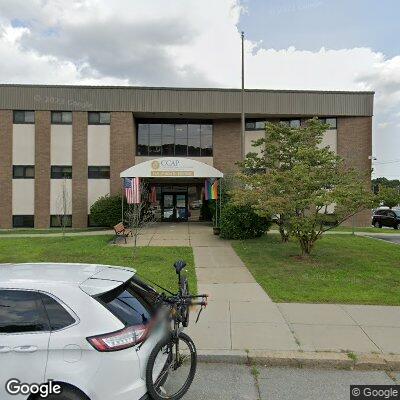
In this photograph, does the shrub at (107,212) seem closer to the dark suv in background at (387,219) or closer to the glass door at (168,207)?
the glass door at (168,207)

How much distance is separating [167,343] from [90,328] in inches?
34.4

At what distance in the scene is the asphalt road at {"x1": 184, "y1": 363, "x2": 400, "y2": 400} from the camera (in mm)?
3914

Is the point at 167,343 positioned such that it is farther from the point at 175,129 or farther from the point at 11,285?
the point at 175,129

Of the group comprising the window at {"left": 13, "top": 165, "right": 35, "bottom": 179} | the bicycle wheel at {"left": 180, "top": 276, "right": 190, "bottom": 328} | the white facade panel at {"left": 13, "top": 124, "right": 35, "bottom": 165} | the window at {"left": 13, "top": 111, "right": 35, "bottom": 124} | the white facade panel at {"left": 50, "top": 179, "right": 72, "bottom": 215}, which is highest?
the window at {"left": 13, "top": 111, "right": 35, "bottom": 124}

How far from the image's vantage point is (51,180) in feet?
80.4

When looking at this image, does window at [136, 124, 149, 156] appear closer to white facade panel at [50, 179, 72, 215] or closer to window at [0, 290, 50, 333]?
white facade panel at [50, 179, 72, 215]

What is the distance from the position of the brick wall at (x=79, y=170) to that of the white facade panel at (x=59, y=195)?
29 cm

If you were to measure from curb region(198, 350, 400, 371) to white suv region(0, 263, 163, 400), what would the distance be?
1683 mm

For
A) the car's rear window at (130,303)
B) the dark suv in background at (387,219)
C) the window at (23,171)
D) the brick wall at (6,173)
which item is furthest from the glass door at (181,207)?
the car's rear window at (130,303)

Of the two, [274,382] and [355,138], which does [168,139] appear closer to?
[355,138]

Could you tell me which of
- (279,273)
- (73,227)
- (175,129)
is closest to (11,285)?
(279,273)

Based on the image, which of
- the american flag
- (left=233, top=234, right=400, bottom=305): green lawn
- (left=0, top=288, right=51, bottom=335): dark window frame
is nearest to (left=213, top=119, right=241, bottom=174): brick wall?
the american flag

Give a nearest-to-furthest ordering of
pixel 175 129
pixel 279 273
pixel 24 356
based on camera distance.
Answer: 1. pixel 24 356
2. pixel 279 273
3. pixel 175 129

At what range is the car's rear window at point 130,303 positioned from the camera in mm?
3203
